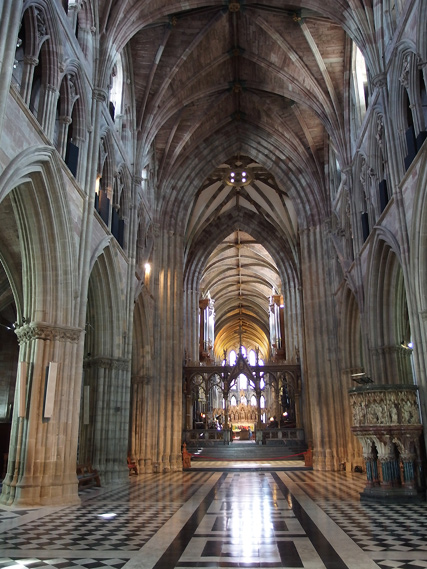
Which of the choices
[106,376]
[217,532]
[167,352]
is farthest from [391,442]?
[167,352]

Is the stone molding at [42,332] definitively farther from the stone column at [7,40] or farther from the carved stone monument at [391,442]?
the carved stone monument at [391,442]

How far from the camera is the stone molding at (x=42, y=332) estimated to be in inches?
466

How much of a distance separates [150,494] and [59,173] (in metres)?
8.43

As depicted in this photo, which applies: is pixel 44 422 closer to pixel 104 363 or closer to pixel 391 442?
pixel 104 363

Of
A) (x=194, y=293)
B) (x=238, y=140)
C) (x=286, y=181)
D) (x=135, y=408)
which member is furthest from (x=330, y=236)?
(x=194, y=293)

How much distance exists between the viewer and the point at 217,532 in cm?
754

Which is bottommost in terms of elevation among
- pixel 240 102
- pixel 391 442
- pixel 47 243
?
pixel 391 442

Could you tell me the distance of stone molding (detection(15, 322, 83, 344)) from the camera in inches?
466

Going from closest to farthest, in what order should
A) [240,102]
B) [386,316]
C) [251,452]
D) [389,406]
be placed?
1. [389,406]
2. [386,316]
3. [240,102]
4. [251,452]

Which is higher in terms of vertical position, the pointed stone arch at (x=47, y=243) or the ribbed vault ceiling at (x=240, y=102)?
the ribbed vault ceiling at (x=240, y=102)

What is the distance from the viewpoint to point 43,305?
483 inches

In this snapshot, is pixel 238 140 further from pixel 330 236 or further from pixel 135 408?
pixel 135 408

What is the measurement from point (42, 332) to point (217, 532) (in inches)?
256

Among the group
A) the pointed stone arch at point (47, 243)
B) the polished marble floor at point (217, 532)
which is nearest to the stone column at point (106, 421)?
the polished marble floor at point (217, 532)
